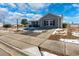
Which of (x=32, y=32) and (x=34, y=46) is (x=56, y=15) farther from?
(x=34, y=46)

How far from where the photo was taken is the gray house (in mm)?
3176

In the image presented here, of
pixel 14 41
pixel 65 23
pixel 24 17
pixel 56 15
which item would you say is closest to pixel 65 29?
pixel 65 23

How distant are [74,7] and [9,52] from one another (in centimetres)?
196

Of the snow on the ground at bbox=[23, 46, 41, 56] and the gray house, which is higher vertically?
the gray house

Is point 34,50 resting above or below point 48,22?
below

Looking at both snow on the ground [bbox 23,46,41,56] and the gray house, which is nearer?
snow on the ground [bbox 23,46,41,56]

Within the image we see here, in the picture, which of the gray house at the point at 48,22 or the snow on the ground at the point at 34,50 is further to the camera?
the gray house at the point at 48,22

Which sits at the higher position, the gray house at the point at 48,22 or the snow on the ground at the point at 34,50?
the gray house at the point at 48,22

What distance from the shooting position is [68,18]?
313 centimetres

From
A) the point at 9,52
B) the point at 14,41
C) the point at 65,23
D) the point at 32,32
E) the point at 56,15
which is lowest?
the point at 9,52

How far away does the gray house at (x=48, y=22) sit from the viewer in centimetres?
318

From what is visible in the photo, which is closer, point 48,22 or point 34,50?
point 34,50

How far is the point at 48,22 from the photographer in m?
3.24

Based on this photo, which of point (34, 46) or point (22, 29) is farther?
point (22, 29)
